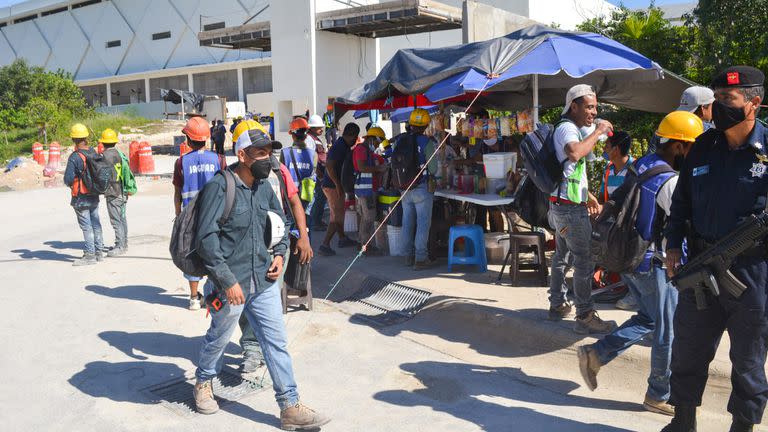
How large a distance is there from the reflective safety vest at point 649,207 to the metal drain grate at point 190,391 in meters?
2.95

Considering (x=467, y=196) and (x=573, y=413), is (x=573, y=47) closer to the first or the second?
(x=467, y=196)

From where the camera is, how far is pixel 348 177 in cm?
946

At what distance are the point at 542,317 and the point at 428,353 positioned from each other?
1090 millimetres

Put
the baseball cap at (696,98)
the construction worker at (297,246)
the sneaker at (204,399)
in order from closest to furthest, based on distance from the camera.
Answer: the sneaker at (204,399)
the construction worker at (297,246)
the baseball cap at (696,98)

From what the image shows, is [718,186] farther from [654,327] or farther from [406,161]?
[406,161]

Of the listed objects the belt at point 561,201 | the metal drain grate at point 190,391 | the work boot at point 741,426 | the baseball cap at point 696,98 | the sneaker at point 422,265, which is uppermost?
the baseball cap at point 696,98

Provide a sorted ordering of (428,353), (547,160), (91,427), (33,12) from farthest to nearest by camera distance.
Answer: (33,12) → (428,353) → (547,160) → (91,427)

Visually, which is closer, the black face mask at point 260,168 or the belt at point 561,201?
the black face mask at point 260,168

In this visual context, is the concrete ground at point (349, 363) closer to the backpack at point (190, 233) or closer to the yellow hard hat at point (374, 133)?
the backpack at point (190, 233)

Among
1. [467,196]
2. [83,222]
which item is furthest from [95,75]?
[467,196]

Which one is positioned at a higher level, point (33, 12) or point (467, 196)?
point (33, 12)

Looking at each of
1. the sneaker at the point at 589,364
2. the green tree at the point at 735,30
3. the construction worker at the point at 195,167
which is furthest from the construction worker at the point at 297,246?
the green tree at the point at 735,30

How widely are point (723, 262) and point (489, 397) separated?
2.06 metres

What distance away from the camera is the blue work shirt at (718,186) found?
3.32 m
